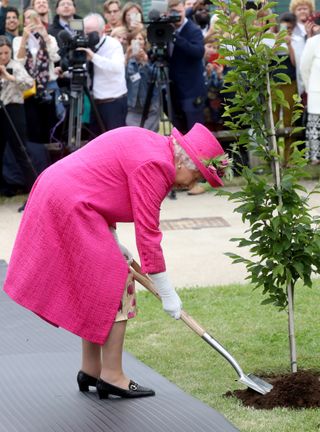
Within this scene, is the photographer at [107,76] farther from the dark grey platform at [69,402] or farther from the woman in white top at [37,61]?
the dark grey platform at [69,402]

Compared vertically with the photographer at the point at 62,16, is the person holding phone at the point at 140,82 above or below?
below

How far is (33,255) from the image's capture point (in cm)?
512

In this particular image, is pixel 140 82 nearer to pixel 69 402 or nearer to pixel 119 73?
pixel 119 73

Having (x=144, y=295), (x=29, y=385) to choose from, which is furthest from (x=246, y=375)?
(x=144, y=295)

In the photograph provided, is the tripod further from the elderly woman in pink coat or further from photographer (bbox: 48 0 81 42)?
the elderly woman in pink coat

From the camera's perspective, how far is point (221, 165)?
507 cm

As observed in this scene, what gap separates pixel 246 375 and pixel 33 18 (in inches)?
277

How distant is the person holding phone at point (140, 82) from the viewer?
12375mm

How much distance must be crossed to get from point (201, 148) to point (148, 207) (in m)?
0.39

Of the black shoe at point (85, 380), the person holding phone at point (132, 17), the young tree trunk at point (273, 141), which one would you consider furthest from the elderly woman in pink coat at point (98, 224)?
the person holding phone at point (132, 17)

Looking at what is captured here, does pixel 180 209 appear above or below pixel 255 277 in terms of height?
below

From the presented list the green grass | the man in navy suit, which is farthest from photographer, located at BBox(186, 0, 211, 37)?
the green grass

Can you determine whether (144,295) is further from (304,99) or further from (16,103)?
(304,99)

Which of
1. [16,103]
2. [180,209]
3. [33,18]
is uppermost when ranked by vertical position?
[33,18]
